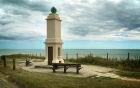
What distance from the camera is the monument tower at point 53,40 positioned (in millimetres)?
14180

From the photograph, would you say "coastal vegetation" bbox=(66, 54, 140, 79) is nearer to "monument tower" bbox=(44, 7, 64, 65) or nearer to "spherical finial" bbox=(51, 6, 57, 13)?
"monument tower" bbox=(44, 7, 64, 65)

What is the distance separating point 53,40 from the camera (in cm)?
1420

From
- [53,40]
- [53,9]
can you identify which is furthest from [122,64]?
[53,9]

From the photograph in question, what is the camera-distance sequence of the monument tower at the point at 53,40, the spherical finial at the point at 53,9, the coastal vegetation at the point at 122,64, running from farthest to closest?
the spherical finial at the point at 53,9 → the monument tower at the point at 53,40 → the coastal vegetation at the point at 122,64

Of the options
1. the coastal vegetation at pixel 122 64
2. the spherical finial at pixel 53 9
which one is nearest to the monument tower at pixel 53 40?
the spherical finial at pixel 53 9

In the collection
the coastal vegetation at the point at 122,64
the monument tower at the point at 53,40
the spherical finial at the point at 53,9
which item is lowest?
the coastal vegetation at the point at 122,64

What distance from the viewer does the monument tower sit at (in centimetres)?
1418

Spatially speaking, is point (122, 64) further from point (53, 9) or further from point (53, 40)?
point (53, 9)

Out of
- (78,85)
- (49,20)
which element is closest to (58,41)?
(49,20)

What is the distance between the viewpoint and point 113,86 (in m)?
6.80

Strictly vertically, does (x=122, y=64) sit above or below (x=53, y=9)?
below

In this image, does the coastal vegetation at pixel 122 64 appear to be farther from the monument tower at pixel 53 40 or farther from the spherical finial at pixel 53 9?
the spherical finial at pixel 53 9

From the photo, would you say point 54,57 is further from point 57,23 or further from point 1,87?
point 1,87

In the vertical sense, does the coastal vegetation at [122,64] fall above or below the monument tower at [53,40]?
below
